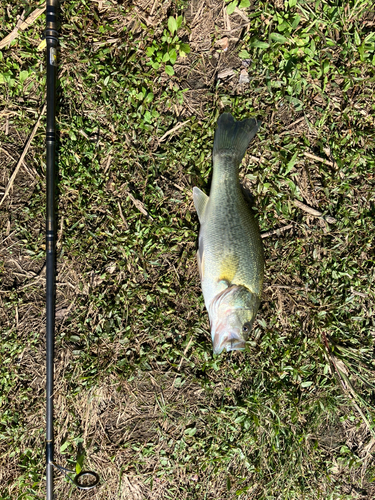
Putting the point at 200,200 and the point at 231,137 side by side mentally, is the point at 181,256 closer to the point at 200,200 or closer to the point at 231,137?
the point at 200,200

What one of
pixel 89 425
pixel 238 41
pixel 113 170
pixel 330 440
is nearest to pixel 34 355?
pixel 89 425

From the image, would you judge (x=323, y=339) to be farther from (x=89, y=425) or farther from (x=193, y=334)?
(x=89, y=425)

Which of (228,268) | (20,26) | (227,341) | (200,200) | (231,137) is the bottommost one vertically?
(227,341)

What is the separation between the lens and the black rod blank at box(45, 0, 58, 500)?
2.92 meters

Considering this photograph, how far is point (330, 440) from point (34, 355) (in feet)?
9.31

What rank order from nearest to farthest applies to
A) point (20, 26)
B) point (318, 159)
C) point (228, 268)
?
point (228, 268) < point (20, 26) < point (318, 159)

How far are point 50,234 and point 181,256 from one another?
3.72 ft

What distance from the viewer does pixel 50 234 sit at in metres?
3.00

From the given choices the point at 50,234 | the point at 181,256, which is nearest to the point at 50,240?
the point at 50,234

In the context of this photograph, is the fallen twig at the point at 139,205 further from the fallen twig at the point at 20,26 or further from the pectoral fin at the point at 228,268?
the fallen twig at the point at 20,26

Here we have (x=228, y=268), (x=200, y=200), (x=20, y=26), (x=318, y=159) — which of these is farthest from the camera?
(x=318, y=159)

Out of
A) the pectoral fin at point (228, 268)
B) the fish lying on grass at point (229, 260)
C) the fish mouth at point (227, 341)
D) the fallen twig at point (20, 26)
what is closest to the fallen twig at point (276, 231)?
the fish lying on grass at point (229, 260)

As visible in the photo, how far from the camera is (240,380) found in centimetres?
323

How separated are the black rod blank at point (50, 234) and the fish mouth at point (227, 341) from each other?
54.6 inches
